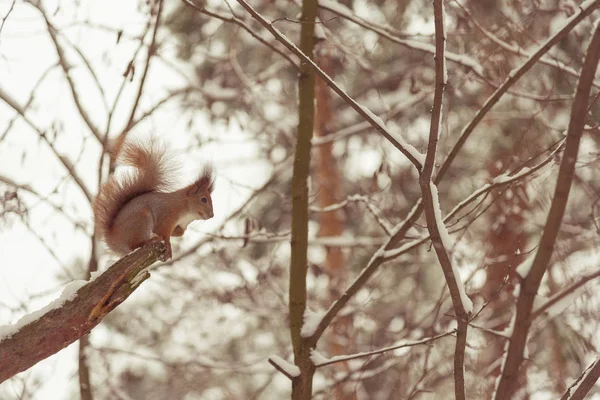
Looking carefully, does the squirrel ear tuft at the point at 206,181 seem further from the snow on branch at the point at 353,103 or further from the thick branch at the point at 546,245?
the thick branch at the point at 546,245

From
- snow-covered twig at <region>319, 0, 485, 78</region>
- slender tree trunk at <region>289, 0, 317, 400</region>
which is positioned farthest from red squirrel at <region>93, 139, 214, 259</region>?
snow-covered twig at <region>319, 0, 485, 78</region>

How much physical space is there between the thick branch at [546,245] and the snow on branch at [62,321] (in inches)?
42.2

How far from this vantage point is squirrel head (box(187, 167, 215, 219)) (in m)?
2.60

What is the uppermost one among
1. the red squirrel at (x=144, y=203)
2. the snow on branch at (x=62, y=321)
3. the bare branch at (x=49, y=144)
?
the bare branch at (x=49, y=144)

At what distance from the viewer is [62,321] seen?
5.93 feet

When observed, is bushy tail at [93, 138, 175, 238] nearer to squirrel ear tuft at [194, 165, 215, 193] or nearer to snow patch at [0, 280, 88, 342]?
squirrel ear tuft at [194, 165, 215, 193]

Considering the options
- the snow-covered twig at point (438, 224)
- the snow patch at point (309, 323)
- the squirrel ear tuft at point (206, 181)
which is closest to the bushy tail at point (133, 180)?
the squirrel ear tuft at point (206, 181)

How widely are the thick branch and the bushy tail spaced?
5.12 ft

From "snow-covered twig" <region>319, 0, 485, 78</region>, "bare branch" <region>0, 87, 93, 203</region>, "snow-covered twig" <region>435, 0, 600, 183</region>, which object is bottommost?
"snow-covered twig" <region>435, 0, 600, 183</region>

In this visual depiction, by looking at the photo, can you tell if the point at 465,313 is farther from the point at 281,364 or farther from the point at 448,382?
the point at 448,382

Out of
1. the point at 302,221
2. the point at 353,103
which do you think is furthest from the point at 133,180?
the point at 353,103

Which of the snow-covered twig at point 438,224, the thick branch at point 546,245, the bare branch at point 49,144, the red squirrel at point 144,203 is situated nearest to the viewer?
the thick branch at point 546,245

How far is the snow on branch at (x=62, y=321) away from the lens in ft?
5.78

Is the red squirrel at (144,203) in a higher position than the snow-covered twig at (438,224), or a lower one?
higher
